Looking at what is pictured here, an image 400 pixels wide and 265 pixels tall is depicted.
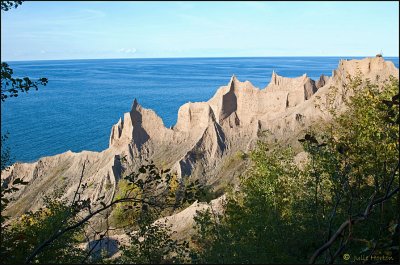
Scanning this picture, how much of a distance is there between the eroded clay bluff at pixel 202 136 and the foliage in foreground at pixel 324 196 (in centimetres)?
5162

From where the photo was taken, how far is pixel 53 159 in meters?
88.9

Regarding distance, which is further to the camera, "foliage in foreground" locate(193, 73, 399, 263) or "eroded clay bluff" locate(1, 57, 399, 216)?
"eroded clay bluff" locate(1, 57, 399, 216)

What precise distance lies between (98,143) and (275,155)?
336ft

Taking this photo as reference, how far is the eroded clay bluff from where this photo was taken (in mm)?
77562

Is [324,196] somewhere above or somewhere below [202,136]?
above

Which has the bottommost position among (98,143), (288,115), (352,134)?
(98,143)

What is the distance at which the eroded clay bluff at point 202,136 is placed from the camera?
77562 mm

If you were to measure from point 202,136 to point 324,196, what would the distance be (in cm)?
6543

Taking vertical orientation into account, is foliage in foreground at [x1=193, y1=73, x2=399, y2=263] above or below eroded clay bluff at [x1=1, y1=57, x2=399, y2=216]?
above

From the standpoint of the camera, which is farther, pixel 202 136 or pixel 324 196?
pixel 202 136

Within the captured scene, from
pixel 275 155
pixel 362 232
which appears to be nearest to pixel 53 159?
pixel 275 155

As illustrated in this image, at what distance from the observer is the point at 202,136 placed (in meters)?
84.0

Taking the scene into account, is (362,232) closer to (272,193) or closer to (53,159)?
(272,193)

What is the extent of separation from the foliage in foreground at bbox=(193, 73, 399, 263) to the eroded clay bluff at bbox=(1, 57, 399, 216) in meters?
51.6
